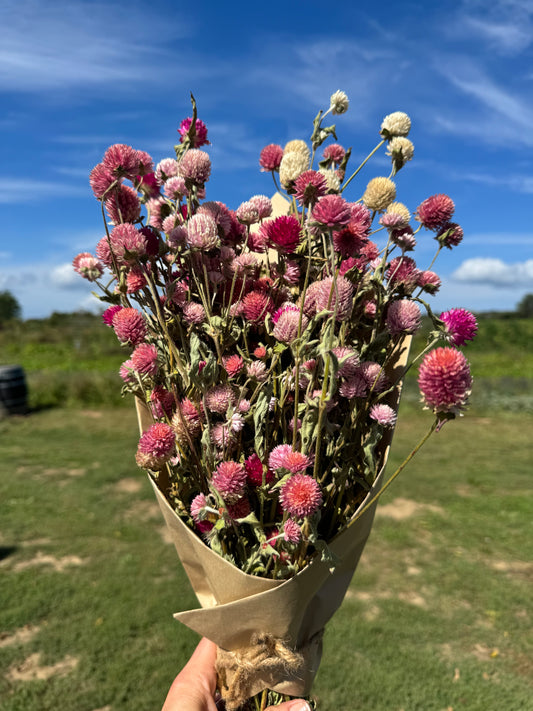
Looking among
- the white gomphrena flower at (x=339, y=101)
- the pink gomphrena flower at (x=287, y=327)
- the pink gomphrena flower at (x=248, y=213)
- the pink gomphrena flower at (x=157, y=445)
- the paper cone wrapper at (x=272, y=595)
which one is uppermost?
the white gomphrena flower at (x=339, y=101)

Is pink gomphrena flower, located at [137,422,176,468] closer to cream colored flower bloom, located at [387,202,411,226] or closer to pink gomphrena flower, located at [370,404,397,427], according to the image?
pink gomphrena flower, located at [370,404,397,427]

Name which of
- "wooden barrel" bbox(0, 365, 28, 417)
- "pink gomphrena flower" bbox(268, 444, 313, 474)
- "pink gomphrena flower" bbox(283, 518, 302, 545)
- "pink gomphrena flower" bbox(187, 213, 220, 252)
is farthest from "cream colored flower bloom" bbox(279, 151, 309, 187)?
A: "wooden barrel" bbox(0, 365, 28, 417)

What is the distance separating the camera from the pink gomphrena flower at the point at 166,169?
1.11m

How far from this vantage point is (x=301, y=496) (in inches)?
35.7

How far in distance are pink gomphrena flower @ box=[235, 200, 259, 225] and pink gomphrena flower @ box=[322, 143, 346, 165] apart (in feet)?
0.75

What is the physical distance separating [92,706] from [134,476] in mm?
3278

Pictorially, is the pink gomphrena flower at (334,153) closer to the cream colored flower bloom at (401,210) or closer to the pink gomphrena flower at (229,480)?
the cream colored flower bloom at (401,210)

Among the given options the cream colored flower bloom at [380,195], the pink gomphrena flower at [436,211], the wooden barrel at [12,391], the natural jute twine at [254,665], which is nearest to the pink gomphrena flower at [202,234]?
the cream colored flower bloom at [380,195]

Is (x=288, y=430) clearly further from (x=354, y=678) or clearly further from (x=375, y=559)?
(x=375, y=559)

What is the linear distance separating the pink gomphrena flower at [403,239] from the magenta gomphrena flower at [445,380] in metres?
0.29

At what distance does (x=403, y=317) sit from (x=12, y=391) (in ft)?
28.2

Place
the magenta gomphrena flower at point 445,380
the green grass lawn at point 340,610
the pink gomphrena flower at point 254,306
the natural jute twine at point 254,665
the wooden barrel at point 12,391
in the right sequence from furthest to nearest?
the wooden barrel at point 12,391
the green grass lawn at point 340,610
the natural jute twine at point 254,665
the pink gomphrena flower at point 254,306
the magenta gomphrena flower at point 445,380

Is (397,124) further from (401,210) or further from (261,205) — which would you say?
(261,205)

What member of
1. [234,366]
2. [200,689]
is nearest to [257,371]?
[234,366]
